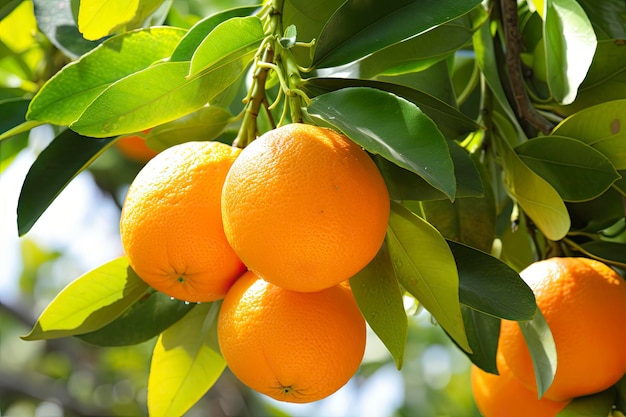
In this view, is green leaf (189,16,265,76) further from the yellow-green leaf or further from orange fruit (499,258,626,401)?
orange fruit (499,258,626,401)

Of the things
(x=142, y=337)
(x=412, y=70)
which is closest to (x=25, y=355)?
(x=142, y=337)

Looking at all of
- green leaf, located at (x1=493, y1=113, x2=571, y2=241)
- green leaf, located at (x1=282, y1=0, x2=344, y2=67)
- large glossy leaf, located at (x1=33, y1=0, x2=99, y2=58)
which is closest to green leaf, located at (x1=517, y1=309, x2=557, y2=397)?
green leaf, located at (x1=493, y1=113, x2=571, y2=241)

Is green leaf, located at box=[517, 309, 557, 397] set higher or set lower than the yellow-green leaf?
lower

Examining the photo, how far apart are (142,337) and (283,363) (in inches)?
12.3

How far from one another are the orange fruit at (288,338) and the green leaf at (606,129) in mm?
368

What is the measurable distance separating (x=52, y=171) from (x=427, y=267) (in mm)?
484

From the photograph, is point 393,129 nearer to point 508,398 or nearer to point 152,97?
point 152,97

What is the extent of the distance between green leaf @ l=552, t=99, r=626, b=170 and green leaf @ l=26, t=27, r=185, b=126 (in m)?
0.50

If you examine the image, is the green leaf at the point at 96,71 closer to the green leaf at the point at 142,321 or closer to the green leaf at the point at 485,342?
the green leaf at the point at 142,321

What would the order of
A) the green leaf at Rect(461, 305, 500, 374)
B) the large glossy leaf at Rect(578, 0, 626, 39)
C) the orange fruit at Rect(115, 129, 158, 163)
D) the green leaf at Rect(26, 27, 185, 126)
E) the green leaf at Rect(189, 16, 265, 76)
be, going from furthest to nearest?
the orange fruit at Rect(115, 129, 158, 163) < the large glossy leaf at Rect(578, 0, 626, 39) < the green leaf at Rect(461, 305, 500, 374) < the green leaf at Rect(26, 27, 185, 126) < the green leaf at Rect(189, 16, 265, 76)

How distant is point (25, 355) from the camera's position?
129 inches

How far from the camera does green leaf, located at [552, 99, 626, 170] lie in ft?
3.15

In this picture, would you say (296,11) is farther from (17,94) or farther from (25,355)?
(25,355)

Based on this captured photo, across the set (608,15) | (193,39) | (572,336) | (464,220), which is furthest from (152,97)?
(608,15)
